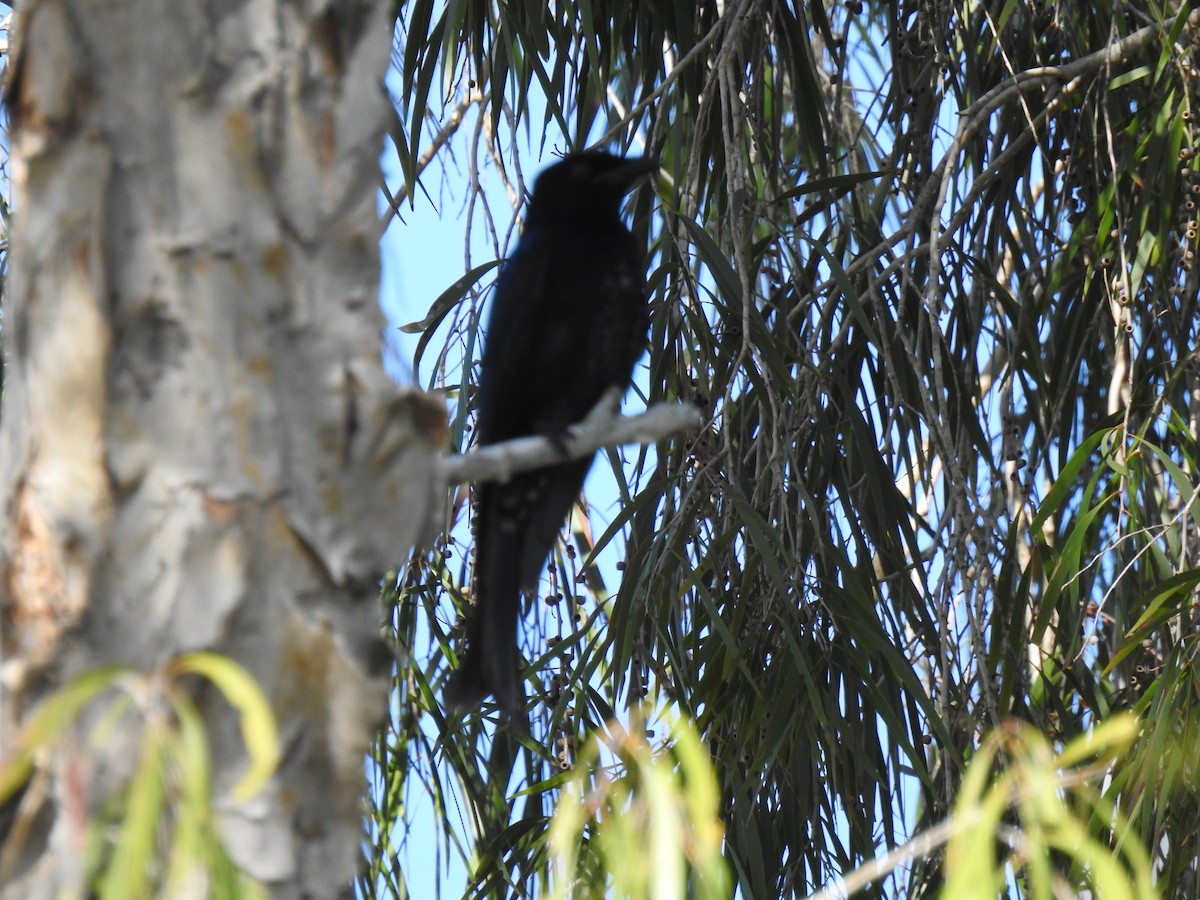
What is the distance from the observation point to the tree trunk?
0.95m

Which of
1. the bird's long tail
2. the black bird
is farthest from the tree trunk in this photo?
the black bird

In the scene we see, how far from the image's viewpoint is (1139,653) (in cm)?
237

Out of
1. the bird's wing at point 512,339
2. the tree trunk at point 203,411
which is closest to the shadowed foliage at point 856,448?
the bird's wing at point 512,339

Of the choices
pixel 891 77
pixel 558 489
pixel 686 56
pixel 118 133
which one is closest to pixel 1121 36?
pixel 891 77

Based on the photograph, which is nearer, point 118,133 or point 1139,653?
point 118,133

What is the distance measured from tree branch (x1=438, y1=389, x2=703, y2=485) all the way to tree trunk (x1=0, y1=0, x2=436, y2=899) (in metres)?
0.18

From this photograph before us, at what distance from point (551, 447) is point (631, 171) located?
2.90 feet

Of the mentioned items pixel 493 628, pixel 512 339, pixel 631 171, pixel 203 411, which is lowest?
pixel 203 411

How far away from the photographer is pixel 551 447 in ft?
4.95

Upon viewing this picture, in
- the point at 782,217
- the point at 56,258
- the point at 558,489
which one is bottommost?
the point at 56,258

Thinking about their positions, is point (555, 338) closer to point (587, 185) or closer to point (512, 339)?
point (512, 339)

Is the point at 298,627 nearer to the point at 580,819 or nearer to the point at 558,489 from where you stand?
the point at 580,819

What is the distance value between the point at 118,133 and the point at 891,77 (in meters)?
2.12

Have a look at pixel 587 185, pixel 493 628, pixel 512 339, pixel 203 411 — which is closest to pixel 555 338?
pixel 512 339
